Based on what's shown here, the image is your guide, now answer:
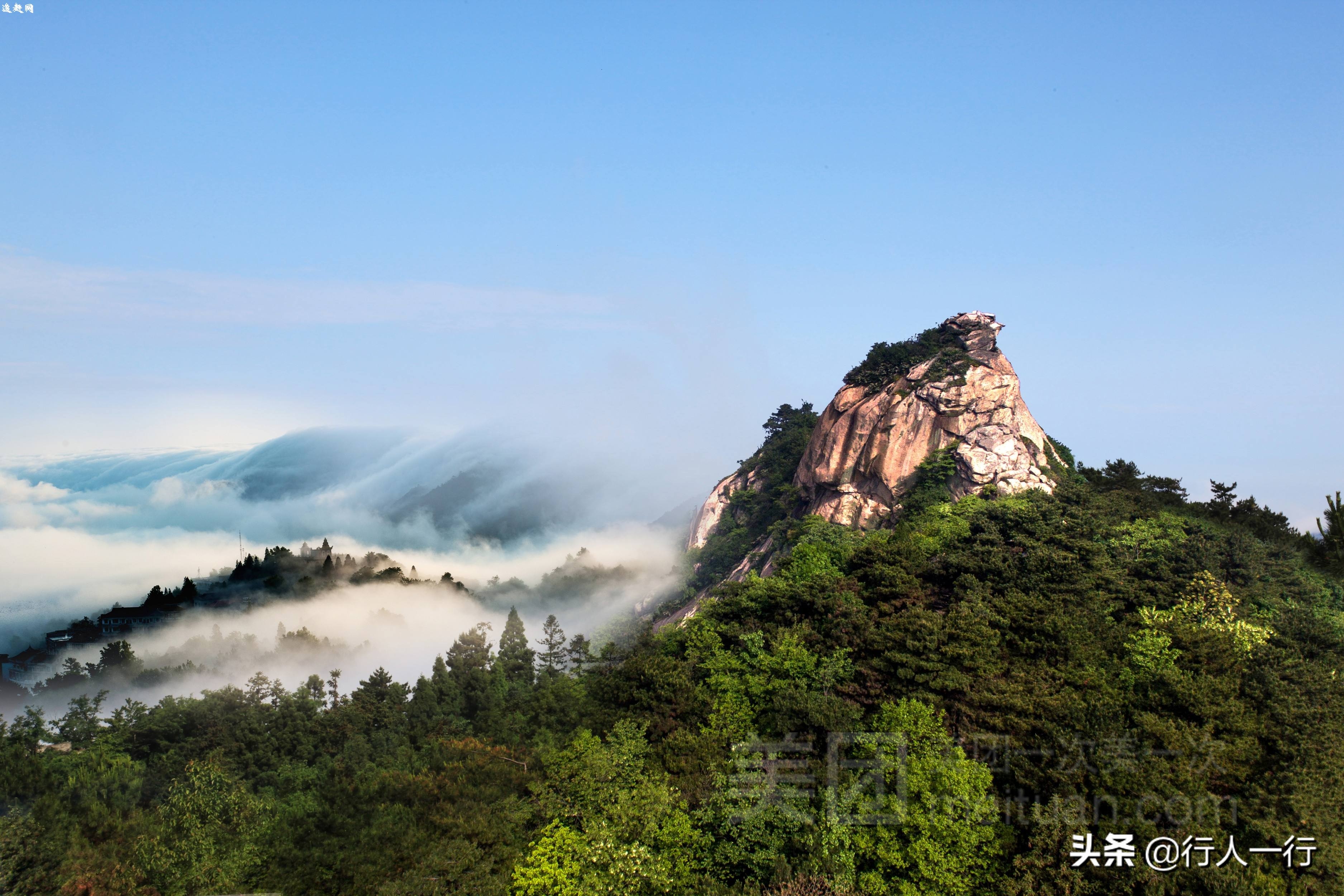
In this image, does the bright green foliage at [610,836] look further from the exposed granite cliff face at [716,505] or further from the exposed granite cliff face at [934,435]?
the exposed granite cliff face at [716,505]

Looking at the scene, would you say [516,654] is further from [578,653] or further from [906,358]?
[906,358]

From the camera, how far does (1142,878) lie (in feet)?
74.7

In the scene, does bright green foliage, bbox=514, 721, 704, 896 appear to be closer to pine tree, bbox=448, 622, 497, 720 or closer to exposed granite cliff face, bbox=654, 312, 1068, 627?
pine tree, bbox=448, 622, 497, 720

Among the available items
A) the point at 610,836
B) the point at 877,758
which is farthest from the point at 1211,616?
the point at 610,836

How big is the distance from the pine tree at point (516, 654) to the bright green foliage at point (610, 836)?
30.5m

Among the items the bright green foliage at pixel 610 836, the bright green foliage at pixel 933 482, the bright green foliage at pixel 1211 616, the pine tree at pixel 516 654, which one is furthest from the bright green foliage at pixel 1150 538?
the pine tree at pixel 516 654

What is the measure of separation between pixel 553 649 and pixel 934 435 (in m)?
31.6

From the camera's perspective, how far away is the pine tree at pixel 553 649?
2505 inches

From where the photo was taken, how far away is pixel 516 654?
66.1 m

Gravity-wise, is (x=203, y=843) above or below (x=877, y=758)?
below

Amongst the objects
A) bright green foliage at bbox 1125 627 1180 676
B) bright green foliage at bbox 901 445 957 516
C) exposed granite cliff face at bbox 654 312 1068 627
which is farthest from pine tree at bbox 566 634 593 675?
bright green foliage at bbox 1125 627 1180 676

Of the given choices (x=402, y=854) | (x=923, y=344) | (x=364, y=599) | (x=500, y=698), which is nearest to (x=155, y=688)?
(x=500, y=698)

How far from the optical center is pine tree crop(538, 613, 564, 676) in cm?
6363

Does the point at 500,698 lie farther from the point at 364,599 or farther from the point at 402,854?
the point at 364,599
